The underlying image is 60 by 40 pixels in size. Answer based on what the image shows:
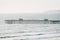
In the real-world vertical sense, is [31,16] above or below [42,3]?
below

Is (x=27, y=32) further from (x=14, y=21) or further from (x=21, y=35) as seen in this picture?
(x=14, y=21)

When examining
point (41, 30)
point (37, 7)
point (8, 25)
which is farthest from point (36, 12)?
point (8, 25)

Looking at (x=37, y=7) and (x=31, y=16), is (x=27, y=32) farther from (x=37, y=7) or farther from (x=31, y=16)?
(x=37, y=7)

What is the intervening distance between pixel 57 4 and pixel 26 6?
14.2 inches

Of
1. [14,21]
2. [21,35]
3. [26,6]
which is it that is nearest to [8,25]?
[14,21]

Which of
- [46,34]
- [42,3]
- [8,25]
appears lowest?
[46,34]

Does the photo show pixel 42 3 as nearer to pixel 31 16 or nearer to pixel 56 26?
pixel 31 16

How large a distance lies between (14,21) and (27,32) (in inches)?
7.7

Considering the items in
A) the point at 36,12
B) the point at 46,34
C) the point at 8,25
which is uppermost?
the point at 36,12

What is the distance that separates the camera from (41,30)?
899 mm

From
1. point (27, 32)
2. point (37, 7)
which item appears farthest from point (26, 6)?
point (27, 32)

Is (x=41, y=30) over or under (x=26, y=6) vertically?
under

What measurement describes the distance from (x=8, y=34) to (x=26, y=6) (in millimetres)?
376

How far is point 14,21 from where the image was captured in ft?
2.98
